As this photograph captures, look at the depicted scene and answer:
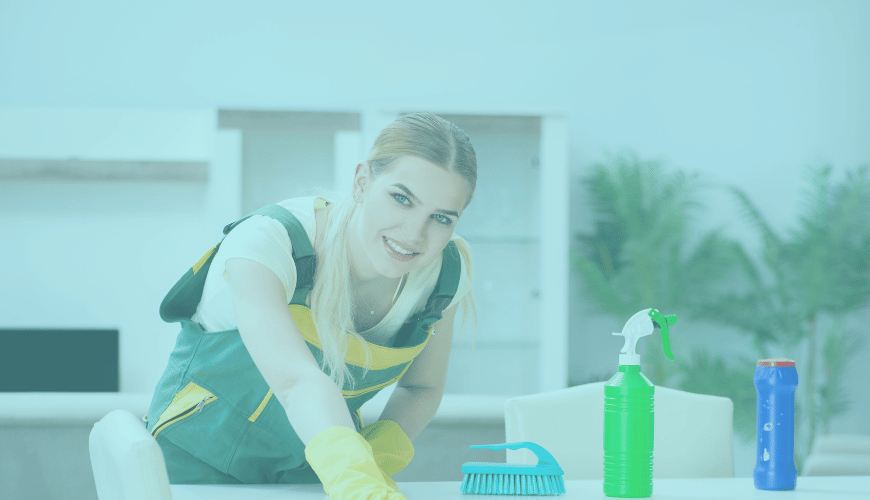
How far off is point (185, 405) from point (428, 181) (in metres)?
0.56

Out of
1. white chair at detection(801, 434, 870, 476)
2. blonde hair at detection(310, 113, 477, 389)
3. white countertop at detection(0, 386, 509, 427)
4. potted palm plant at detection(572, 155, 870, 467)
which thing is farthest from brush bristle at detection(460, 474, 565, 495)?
potted palm plant at detection(572, 155, 870, 467)

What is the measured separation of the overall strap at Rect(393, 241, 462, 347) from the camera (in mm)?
1368

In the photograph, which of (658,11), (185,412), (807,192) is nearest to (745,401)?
(807,192)

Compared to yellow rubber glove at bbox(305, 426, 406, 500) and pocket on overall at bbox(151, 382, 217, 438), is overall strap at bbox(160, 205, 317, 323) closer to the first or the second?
pocket on overall at bbox(151, 382, 217, 438)

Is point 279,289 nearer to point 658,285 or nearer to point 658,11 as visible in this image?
point 658,285

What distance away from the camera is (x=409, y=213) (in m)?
1.25

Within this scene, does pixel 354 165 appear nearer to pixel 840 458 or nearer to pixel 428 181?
pixel 840 458

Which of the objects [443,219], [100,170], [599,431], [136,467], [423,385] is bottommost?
[599,431]

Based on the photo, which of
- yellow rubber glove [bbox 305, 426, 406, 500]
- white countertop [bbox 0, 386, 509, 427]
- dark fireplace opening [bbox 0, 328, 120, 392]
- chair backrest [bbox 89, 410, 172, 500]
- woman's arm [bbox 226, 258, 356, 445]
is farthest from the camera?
dark fireplace opening [bbox 0, 328, 120, 392]

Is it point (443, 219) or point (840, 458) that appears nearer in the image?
point (443, 219)

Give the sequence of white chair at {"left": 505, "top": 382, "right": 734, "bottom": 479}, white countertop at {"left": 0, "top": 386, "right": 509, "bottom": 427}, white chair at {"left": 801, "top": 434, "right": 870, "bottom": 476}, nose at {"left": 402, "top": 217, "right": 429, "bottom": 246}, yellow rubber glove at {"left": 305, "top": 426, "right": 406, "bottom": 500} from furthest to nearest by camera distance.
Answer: white countertop at {"left": 0, "top": 386, "right": 509, "bottom": 427}, white chair at {"left": 801, "top": 434, "right": 870, "bottom": 476}, white chair at {"left": 505, "top": 382, "right": 734, "bottom": 479}, nose at {"left": 402, "top": 217, "right": 429, "bottom": 246}, yellow rubber glove at {"left": 305, "top": 426, "right": 406, "bottom": 500}

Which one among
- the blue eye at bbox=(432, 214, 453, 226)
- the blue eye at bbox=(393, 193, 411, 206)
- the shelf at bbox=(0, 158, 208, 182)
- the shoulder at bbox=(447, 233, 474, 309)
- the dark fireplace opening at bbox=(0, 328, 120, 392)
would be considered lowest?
the dark fireplace opening at bbox=(0, 328, 120, 392)

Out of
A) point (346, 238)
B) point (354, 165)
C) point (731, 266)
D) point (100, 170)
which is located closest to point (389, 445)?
point (346, 238)

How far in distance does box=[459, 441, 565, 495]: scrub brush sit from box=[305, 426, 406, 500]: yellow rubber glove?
0.72 ft
